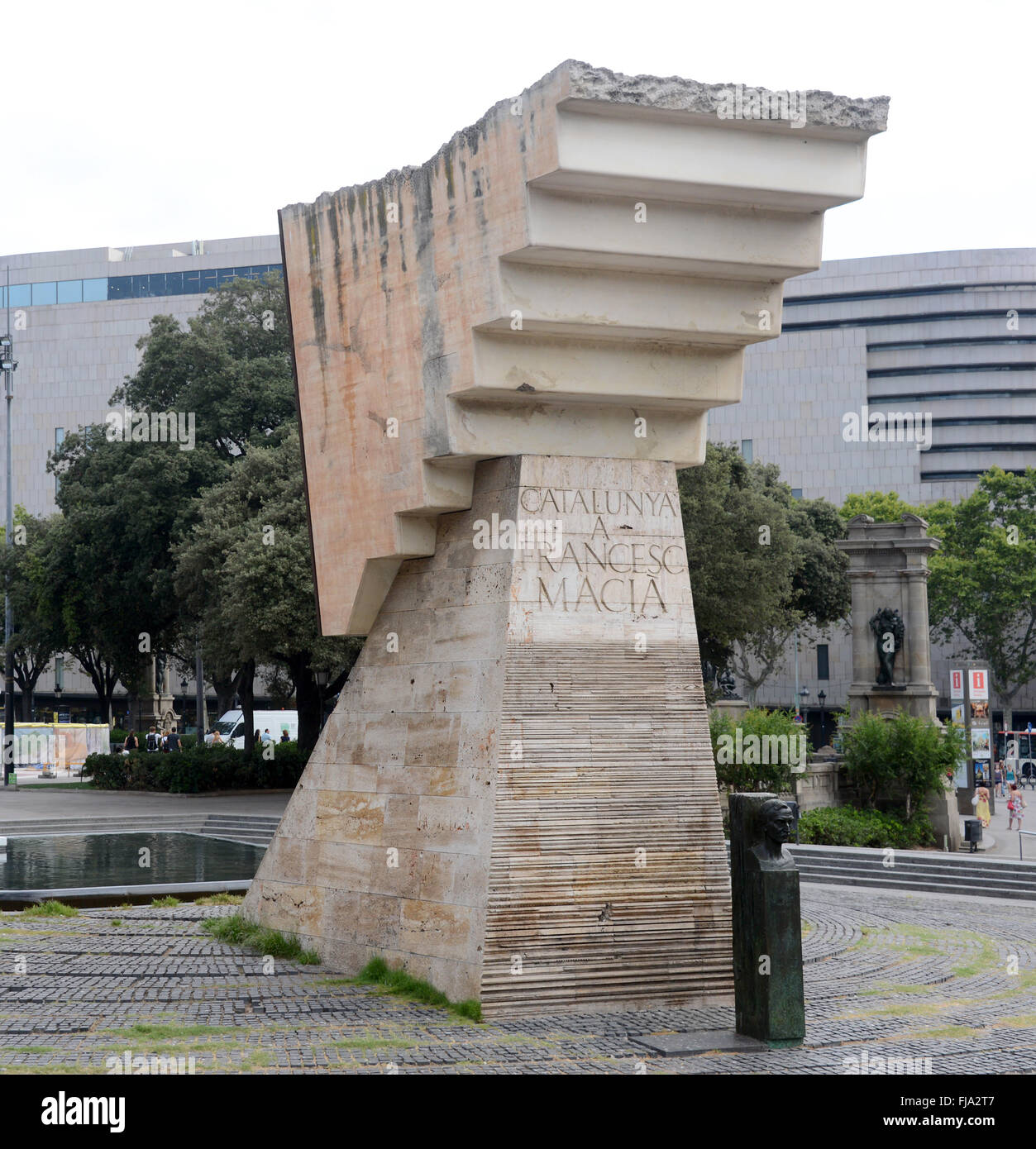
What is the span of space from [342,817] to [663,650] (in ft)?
11.9

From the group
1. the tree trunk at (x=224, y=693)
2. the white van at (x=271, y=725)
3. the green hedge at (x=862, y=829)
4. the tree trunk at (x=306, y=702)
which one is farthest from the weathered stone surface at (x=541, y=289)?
the tree trunk at (x=224, y=693)

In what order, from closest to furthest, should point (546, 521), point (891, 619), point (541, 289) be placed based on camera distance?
1. point (541, 289)
2. point (546, 521)
3. point (891, 619)

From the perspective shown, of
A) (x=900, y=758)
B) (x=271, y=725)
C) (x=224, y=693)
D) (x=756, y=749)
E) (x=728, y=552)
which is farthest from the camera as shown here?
(x=224, y=693)

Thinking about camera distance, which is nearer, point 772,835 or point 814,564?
point 772,835

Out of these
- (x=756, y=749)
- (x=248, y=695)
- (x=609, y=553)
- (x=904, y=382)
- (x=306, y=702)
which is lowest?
(x=756, y=749)

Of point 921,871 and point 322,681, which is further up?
point 322,681

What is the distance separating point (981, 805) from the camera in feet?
111

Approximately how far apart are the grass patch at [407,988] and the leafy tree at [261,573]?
17458 mm

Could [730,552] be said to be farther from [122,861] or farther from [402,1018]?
[402,1018]

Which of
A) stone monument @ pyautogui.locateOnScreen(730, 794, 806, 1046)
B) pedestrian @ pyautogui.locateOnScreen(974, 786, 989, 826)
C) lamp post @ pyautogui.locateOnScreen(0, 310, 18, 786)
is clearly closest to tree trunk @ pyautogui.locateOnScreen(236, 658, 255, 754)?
lamp post @ pyautogui.locateOnScreen(0, 310, 18, 786)

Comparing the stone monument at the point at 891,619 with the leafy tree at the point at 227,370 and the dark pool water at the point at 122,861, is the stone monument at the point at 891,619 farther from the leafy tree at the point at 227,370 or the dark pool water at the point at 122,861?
the dark pool water at the point at 122,861

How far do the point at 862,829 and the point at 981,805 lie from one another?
681cm

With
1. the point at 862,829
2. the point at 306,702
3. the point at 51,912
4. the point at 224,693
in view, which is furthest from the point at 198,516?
the point at 224,693

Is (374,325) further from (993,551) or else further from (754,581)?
(993,551)
